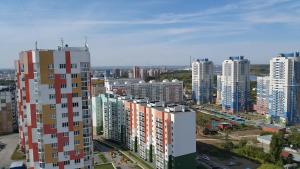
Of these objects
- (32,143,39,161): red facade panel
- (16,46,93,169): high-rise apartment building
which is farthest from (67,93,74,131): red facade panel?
(32,143,39,161): red facade panel

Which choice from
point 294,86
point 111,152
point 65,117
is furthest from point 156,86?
point 65,117

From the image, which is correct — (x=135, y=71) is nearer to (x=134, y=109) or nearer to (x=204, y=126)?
(x=204, y=126)

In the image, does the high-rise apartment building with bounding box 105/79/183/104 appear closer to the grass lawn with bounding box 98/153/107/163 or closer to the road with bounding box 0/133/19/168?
the road with bounding box 0/133/19/168

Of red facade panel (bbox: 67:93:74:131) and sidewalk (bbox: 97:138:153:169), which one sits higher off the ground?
red facade panel (bbox: 67:93:74:131)

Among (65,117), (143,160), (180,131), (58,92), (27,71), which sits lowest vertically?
(143,160)

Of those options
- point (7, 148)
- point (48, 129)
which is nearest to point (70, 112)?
point (48, 129)

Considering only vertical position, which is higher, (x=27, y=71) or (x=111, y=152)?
(x=27, y=71)

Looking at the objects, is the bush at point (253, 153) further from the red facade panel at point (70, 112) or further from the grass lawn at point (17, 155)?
the grass lawn at point (17, 155)
